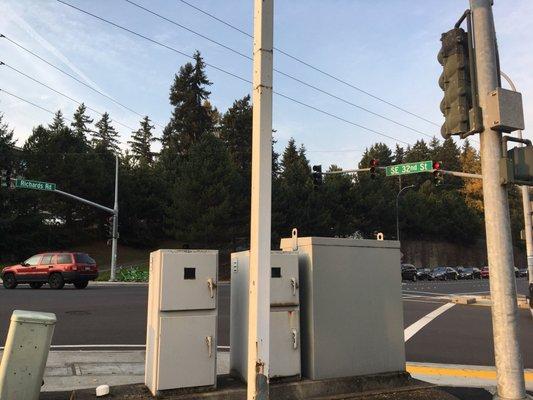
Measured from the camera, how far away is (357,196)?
A: 65688 mm

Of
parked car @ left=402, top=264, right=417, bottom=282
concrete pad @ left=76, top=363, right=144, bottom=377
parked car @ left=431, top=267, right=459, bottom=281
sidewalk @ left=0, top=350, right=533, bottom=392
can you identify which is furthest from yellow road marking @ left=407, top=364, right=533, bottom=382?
parked car @ left=431, top=267, right=459, bottom=281

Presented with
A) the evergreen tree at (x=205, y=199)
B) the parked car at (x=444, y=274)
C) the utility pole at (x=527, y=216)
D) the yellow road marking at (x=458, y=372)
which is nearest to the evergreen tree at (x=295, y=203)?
the evergreen tree at (x=205, y=199)

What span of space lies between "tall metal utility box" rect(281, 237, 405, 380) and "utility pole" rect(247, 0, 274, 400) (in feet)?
5.28

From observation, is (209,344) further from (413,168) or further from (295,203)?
(295,203)

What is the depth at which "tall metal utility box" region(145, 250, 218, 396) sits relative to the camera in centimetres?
531

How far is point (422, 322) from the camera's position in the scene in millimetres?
14492

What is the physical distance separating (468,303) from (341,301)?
17175mm

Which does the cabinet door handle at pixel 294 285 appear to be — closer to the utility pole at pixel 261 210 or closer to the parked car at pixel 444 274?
the utility pole at pixel 261 210

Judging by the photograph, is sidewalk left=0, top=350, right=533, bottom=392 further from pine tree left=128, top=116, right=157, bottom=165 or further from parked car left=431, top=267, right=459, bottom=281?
pine tree left=128, top=116, right=157, bottom=165

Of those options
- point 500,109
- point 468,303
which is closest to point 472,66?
point 500,109

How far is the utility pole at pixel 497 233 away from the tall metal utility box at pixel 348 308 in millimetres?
1124

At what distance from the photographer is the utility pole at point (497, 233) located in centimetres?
549

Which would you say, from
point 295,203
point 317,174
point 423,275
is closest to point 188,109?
point 295,203

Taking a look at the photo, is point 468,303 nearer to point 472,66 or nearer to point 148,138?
point 472,66
